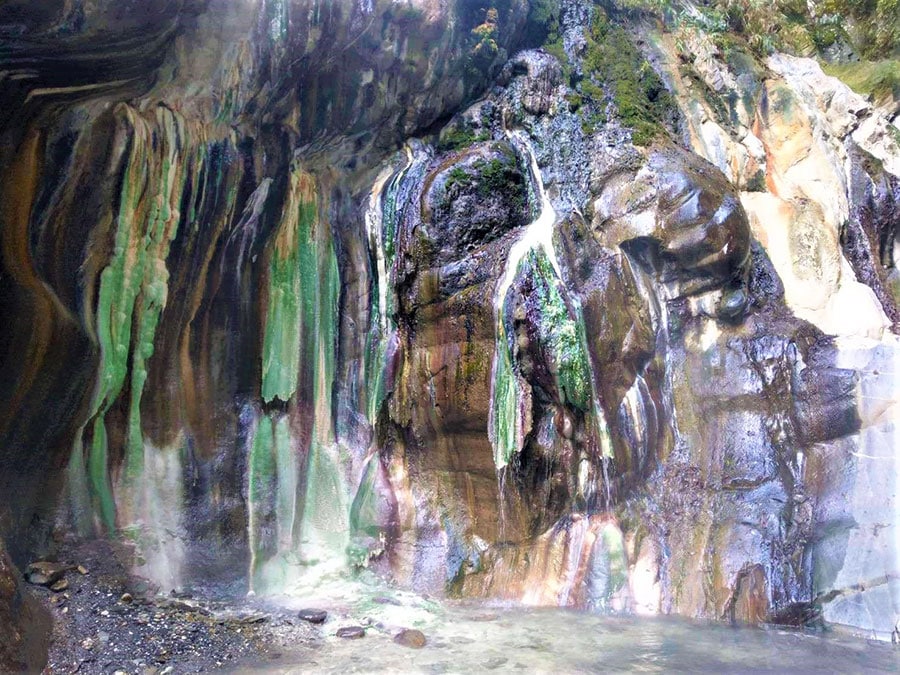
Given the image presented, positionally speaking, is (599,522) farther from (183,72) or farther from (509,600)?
(183,72)

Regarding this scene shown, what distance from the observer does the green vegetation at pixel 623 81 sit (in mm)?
6609

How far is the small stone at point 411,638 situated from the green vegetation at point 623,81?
4.62 m

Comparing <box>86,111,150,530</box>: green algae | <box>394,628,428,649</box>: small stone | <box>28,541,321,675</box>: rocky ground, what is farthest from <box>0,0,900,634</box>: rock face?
<box>394,628,428,649</box>: small stone

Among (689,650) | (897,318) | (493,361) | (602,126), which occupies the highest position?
(602,126)


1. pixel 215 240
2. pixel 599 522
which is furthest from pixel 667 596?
pixel 215 240

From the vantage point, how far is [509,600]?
17.7ft

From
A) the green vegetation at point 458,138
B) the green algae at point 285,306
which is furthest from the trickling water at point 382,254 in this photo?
the green algae at point 285,306

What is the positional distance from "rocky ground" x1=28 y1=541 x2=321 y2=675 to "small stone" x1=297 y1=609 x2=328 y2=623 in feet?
0.14

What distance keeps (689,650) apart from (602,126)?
14.6ft

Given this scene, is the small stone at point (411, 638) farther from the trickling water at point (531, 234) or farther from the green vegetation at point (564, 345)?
the trickling water at point (531, 234)

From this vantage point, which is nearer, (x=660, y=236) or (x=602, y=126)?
(x=660, y=236)

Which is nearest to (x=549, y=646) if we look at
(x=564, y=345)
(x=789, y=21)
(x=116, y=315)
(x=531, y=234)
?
(x=564, y=345)

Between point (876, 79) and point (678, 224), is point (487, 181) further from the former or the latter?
point (876, 79)

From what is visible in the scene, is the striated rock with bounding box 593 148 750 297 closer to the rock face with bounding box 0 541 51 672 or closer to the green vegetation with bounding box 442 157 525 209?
the green vegetation with bounding box 442 157 525 209
